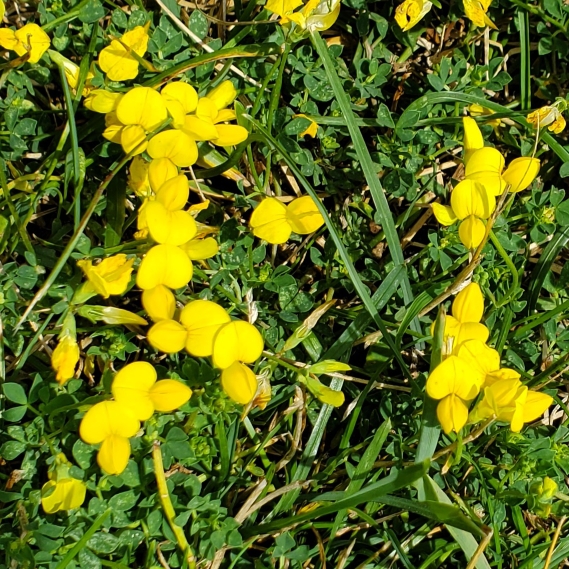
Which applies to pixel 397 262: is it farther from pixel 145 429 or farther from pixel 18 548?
pixel 18 548

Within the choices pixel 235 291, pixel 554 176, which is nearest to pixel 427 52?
pixel 554 176

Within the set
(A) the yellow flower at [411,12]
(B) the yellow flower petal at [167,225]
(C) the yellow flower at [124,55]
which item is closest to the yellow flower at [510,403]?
(B) the yellow flower petal at [167,225]

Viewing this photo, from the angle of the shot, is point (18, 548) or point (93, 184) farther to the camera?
point (93, 184)

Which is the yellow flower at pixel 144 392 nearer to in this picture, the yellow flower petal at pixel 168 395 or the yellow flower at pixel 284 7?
the yellow flower petal at pixel 168 395

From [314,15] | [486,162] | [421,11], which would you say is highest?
[314,15]

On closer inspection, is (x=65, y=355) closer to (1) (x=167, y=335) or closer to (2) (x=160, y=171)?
(1) (x=167, y=335)

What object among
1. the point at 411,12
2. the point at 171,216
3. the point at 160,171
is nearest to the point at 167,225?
the point at 171,216
